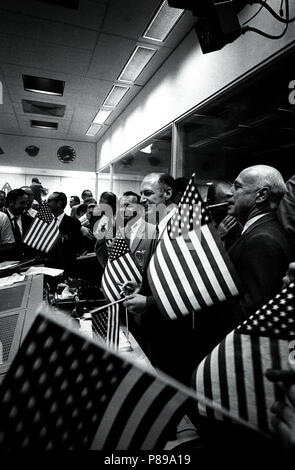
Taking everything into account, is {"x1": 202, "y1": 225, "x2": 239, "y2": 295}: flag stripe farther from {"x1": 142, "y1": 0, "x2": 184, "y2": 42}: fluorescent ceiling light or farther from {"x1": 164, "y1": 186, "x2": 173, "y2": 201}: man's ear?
{"x1": 142, "y1": 0, "x2": 184, "y2": 42}: fluorescent ceiling light

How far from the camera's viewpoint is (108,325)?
1364 mm

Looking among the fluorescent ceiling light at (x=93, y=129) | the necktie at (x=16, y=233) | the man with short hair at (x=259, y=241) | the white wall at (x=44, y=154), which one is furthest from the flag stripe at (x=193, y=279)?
the white wall at (x=44, y=154)

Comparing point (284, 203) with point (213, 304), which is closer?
point (213, 304)

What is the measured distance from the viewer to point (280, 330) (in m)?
0.79

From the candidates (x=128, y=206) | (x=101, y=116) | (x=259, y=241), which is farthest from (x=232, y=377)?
(x=101, y=116)

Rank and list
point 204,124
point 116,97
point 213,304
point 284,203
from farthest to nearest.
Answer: point 116,97 → point 204,124 → point 284,203 → point 213,304

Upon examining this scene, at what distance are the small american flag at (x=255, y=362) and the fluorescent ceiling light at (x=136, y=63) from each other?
407 centimetres

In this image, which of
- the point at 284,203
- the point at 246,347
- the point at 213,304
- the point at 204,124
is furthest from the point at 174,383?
the point at 204,124

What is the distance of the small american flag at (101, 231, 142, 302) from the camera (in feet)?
5.99

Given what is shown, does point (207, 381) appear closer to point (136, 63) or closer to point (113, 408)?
point (113, 408)

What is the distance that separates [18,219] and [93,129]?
5291mm

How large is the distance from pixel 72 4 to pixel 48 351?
12.0ft

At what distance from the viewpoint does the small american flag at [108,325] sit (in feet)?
4.27
